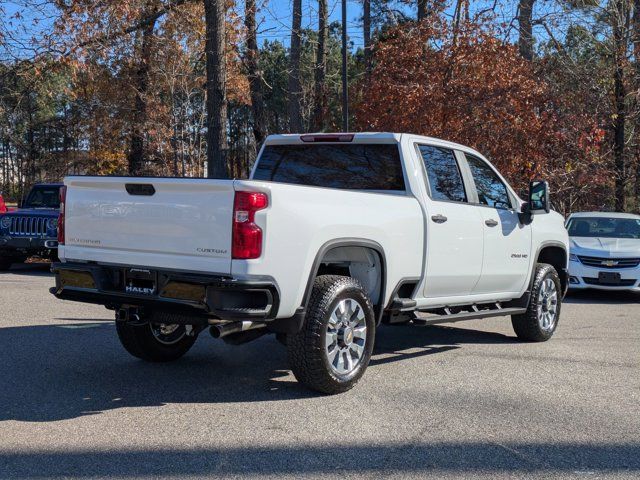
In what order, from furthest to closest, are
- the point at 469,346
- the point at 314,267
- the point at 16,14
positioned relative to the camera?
the point at 16,14
the point at 469,346
the point at 314,267

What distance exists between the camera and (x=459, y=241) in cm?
712

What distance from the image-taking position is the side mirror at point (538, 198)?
8.00 meters

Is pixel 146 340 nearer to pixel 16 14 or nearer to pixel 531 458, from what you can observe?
pixel 531 458

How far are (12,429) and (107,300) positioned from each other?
4.04ft

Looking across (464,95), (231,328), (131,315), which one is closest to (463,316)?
(231,328)

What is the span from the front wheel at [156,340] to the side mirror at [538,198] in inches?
150

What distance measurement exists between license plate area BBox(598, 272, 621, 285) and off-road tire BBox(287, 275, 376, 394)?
26.9ft

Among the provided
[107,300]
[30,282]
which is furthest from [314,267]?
[30,282]

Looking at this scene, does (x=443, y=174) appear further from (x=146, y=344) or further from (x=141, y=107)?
(x=141, y=107)

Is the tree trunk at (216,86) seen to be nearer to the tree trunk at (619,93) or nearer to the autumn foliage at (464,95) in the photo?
the autumn foliage at (464,95)

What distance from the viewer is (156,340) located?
6.90 metres

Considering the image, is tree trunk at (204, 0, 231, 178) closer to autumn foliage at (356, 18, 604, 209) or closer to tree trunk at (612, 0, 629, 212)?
autumn foliage at (356, 18, 604, 209)

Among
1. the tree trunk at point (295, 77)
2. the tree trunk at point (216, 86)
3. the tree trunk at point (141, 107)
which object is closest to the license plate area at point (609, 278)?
the tree trunk at point (216, 86)

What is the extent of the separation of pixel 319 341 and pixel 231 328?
70cm
